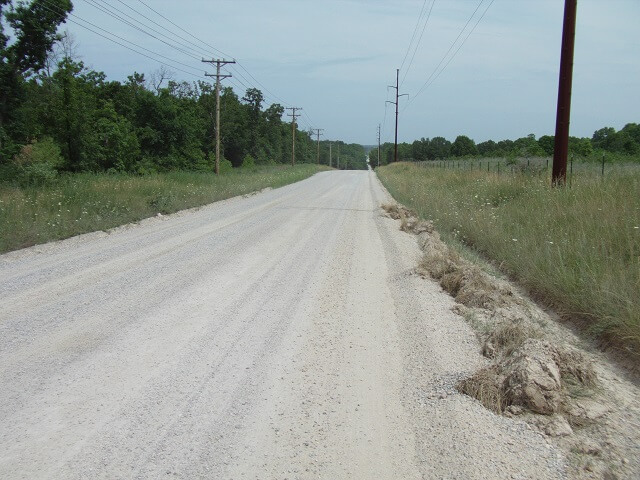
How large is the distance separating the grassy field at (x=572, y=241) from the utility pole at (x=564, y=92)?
471 mm

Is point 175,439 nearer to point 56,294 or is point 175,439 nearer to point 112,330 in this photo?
point 112,330

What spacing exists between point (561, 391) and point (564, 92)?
10.9 meters

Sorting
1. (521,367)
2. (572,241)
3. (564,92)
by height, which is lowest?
(521,367)

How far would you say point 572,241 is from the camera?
8.41m

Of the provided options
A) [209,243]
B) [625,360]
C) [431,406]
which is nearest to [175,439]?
[431,406]

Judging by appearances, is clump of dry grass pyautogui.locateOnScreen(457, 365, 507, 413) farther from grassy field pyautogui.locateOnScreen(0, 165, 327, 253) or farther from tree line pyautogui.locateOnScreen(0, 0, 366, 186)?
tree line pyautogui.locateOnScreen(0, 0, 366, 186)

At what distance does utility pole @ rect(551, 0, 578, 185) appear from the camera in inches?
518

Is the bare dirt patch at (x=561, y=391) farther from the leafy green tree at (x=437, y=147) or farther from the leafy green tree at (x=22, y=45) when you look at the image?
the leafy green tree at (x=437, y=147)

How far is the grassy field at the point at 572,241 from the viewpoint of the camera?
608cm

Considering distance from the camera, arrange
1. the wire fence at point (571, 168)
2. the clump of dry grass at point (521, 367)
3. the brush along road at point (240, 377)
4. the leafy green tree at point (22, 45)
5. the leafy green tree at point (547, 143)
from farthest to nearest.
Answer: the leafy green tree at point (547, 143)
the leafy green tree at point (22, 45)
the wire fence at point (571, 168)
the clump of dry grass at point (521, 367)
the brush along road at point (240, 377)

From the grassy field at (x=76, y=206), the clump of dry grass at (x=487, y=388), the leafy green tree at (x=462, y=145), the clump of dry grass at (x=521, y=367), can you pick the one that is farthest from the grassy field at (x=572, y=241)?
the leafy green tree at (x=462, y=145)

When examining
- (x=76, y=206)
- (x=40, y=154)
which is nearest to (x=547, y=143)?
(x=40, y=154)

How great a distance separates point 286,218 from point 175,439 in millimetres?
13470

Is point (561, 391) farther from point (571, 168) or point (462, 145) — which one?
point (462, 145)
